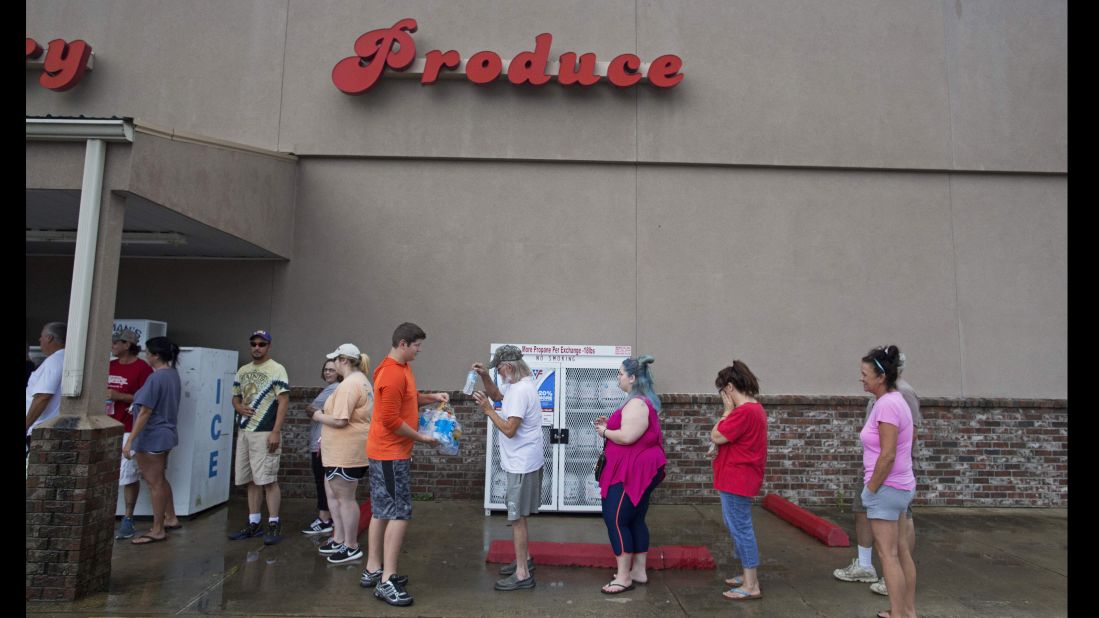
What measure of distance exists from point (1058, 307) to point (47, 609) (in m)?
11.3

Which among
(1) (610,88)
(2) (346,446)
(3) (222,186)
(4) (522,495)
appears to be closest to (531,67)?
(1) (610,88)

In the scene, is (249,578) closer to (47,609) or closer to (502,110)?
(47,609)

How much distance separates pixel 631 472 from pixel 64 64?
8927 millimetres

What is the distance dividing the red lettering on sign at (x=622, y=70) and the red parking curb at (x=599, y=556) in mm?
5777

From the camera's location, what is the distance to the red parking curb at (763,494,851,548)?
6176mm

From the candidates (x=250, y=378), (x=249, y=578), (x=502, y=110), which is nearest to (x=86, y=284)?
(x=250, y=378)

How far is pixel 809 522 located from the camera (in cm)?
655

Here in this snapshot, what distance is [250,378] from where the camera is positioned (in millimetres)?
6199

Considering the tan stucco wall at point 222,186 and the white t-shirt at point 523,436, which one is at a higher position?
the tan stucco wall at point 222,186

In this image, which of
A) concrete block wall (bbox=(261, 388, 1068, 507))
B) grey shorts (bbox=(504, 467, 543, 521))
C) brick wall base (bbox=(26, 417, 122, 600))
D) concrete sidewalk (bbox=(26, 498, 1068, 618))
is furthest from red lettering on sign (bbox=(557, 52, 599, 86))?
brick wall base (bbox=(26, 417, 122, 600))

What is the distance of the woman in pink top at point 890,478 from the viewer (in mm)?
4047

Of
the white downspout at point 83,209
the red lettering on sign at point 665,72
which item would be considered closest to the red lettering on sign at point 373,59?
the red lettering on sign at point 665,72

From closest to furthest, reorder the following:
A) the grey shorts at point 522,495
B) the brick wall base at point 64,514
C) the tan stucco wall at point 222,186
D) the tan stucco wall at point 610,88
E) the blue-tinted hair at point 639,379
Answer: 1. the brick wall base at point 64,514
2. the grey shorts at point 522,495
3. the blue-tinted hair at point 639,379
4. the tan stucco wall at point 222,186
5. the tan stucco wall at point 610,88

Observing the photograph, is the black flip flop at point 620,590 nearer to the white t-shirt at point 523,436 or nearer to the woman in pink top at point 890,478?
the white t-shirt at point 523,436
